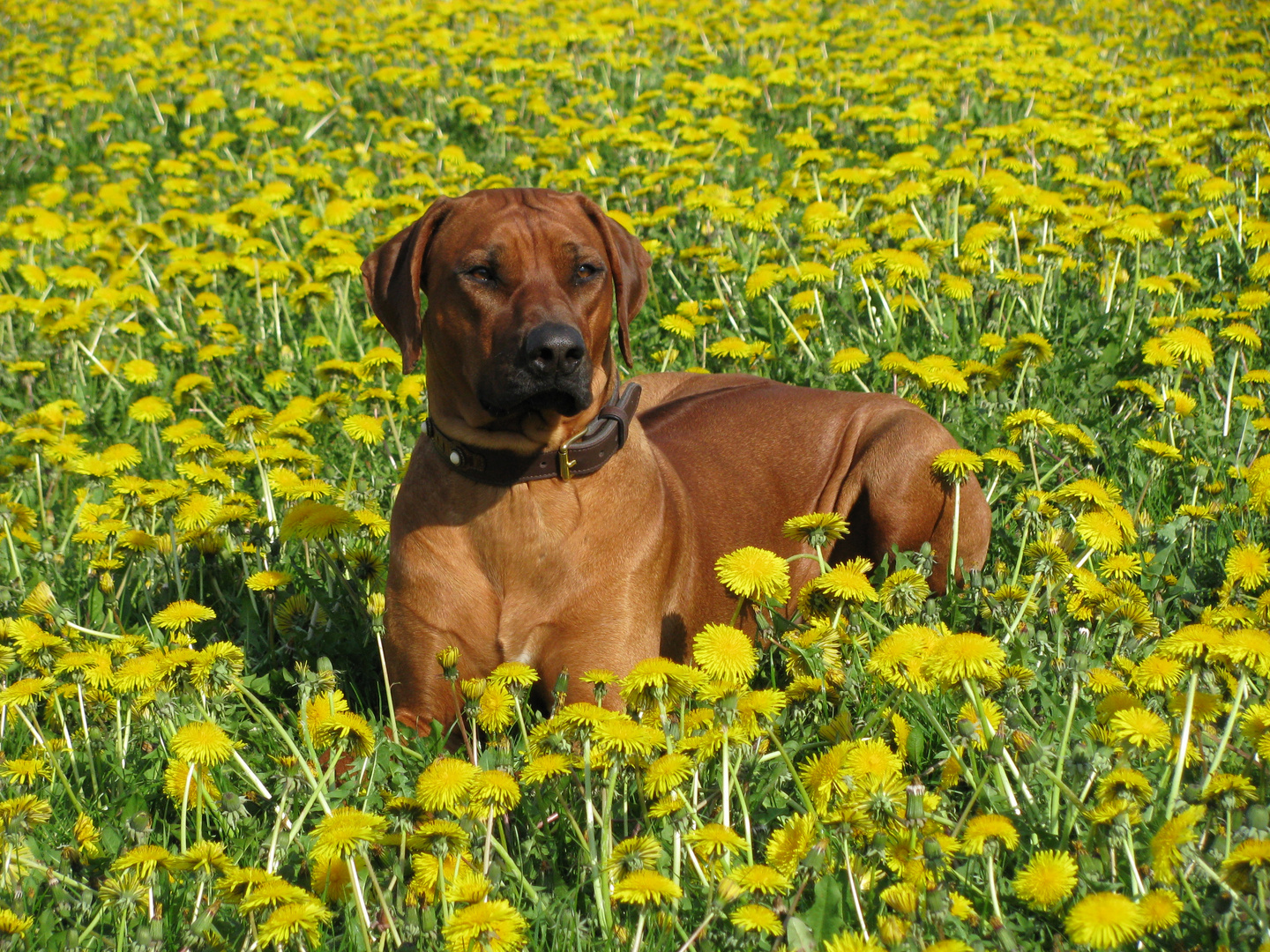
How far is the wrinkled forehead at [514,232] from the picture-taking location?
3.28 m

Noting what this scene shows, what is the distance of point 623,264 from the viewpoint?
357 cm

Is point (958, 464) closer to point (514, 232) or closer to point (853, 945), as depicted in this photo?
point (514, 232)

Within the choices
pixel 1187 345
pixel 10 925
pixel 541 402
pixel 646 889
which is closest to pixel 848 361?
pixel 1187 345

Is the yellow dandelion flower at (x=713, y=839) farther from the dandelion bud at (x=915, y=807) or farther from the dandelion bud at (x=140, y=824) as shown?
the dandelion bud at (x=140, y=824)

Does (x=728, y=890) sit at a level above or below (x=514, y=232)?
below

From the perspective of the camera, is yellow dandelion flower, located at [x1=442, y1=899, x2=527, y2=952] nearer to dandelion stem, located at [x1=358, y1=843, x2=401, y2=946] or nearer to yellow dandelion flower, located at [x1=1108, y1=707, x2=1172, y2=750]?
dandelion stem, located at [x1=358, y1=843, x2=401, y2=946]

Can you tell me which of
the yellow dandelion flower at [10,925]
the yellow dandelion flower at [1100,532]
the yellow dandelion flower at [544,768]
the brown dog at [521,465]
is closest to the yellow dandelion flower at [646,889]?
the yellow dandelion flower at [544,768]

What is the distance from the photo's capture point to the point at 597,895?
2.20 metres

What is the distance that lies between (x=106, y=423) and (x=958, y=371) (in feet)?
11.8

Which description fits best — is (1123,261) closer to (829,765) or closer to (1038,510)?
(1038,510)

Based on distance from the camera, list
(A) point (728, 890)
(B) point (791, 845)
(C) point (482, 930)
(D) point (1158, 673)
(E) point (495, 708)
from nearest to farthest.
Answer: (C) point (482, 930) < (A) point (728, 890) < (B) point (791, 845) < (D) point (1158, 673) < (E) point (495, 708)

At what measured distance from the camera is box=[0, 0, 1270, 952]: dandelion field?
2115mm

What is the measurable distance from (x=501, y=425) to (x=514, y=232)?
19.7 inches

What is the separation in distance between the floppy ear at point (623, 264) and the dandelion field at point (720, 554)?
0.89 m
